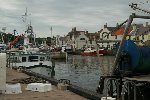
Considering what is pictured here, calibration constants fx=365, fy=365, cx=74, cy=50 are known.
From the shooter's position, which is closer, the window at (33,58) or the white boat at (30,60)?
the white boat at (30,60)

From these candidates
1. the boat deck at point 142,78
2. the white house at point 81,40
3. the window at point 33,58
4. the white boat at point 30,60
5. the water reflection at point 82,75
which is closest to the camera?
the boat deck at point 142,78

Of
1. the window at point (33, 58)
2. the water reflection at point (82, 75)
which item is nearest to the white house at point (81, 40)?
the water reflection at point (82, 75)

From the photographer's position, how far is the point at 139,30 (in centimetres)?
9794

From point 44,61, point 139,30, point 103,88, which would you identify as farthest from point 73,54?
point 103,88

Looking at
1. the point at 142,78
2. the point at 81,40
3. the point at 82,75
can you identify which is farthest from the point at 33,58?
the point at 81,40

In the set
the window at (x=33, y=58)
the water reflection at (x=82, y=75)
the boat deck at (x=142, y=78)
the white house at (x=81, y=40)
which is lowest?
the water reflection at (x=82, y=75)

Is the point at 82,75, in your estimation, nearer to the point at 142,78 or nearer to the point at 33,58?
the point at 33,58

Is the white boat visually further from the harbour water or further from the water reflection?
the water reflection

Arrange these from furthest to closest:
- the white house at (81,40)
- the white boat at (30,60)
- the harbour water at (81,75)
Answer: the white house at (81,40) → the white boat at (30,60) → the harbour water at (81,75)

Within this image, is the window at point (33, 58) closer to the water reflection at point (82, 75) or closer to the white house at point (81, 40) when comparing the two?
the water reflection at point (82, 75)

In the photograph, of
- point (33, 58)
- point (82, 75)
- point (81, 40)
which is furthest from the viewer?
point (81, 40)

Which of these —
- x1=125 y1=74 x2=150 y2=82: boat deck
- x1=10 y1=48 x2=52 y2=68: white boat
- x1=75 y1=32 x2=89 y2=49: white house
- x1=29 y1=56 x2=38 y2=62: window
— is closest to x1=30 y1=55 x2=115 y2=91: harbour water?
x1=10 y1=48 x2=52 y2=68: white boat

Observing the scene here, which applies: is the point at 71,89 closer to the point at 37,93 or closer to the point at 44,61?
the point at 37,93

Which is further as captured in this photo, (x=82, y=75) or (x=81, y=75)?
(x=81, y=75)
